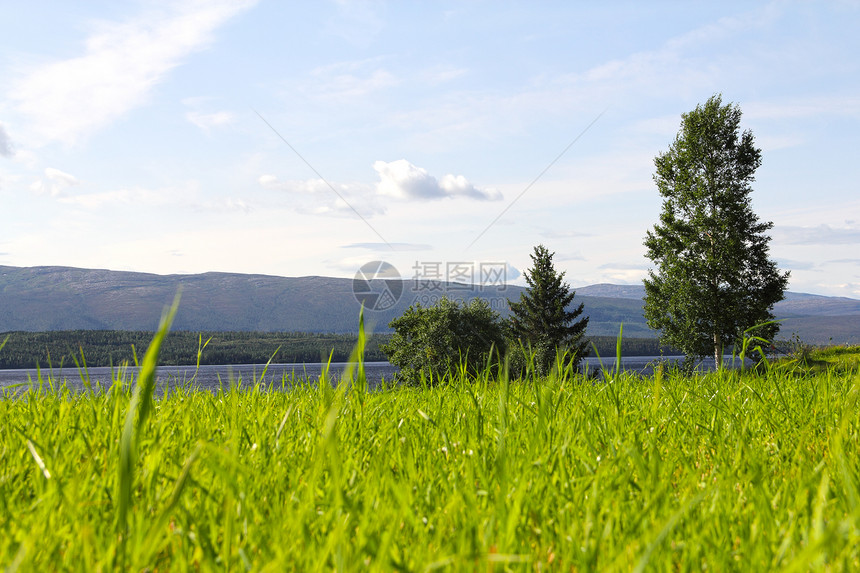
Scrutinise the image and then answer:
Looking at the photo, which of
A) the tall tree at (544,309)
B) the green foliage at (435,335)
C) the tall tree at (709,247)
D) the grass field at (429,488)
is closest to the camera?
the grass field at (429,488)

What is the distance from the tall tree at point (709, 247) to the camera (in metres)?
41.6

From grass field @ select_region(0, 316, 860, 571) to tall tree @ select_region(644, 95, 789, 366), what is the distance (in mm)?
40592

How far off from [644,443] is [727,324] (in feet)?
142

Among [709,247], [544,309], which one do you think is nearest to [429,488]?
[709,247]

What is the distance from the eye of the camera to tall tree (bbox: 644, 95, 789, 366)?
41625 millimetres

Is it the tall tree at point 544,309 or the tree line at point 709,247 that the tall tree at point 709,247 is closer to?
the tree line at point 709,247

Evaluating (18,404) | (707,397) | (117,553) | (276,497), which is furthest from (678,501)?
(18,404)

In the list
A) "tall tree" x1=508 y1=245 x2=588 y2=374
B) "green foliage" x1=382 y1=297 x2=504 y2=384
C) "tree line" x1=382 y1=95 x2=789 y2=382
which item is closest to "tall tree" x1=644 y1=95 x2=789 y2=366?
"tree line" x1=382 y1=95 x2=789 y2=382

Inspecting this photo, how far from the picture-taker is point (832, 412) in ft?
13.6

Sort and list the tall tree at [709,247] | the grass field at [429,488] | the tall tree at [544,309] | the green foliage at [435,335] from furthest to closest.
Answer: the tall tree at [544,309] → the green foliage at [435,335] → the tall tree at [709,247] → the grass field at [429,488]

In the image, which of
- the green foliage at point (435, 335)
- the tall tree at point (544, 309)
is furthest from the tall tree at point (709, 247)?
the tall tree at point (544, 309)

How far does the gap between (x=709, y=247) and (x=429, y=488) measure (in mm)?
45497

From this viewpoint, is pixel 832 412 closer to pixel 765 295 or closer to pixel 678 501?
pixel 678 501

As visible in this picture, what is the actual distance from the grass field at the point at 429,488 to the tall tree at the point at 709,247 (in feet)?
133
